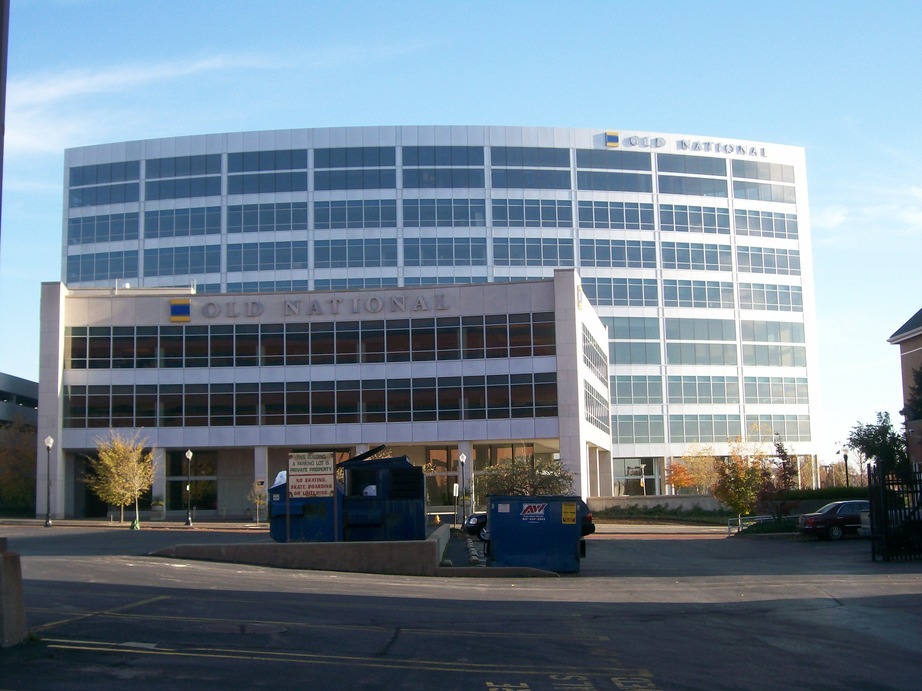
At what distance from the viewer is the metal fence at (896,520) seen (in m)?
25.7

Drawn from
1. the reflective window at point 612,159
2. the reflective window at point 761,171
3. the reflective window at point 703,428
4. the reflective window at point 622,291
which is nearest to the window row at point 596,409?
the reflective window at point 703,428

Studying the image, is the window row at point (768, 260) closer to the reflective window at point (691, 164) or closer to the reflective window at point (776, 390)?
the reflective window at point (691, 164)

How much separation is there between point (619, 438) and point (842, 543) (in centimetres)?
4180

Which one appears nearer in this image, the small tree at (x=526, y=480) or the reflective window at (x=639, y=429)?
the small tree at (x=526, y=480)

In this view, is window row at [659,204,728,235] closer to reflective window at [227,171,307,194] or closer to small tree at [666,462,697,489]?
small tree at [666,462,697,489]

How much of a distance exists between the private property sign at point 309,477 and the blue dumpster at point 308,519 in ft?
0.72

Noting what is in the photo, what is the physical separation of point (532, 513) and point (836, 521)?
17772mm

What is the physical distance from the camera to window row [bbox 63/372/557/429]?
57500mm

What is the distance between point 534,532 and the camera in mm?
24672

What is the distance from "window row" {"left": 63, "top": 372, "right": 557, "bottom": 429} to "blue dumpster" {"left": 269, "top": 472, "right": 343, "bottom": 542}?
3165 centimetres

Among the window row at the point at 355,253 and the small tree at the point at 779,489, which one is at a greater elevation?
the window row at the point at 355,253

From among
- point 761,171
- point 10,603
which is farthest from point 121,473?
point 761,171

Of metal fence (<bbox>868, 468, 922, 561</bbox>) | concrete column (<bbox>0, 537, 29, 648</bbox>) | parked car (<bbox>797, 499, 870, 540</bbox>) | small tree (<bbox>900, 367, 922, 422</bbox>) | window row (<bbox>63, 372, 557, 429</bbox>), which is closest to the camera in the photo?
concrete column (<bbox>0, 537, 29, 648</bbox>)

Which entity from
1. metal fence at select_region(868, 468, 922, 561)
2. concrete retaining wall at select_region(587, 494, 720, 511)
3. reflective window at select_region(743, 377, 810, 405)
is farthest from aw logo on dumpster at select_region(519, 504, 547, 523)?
reflective window at select_region(743, 377, 810, 405)
